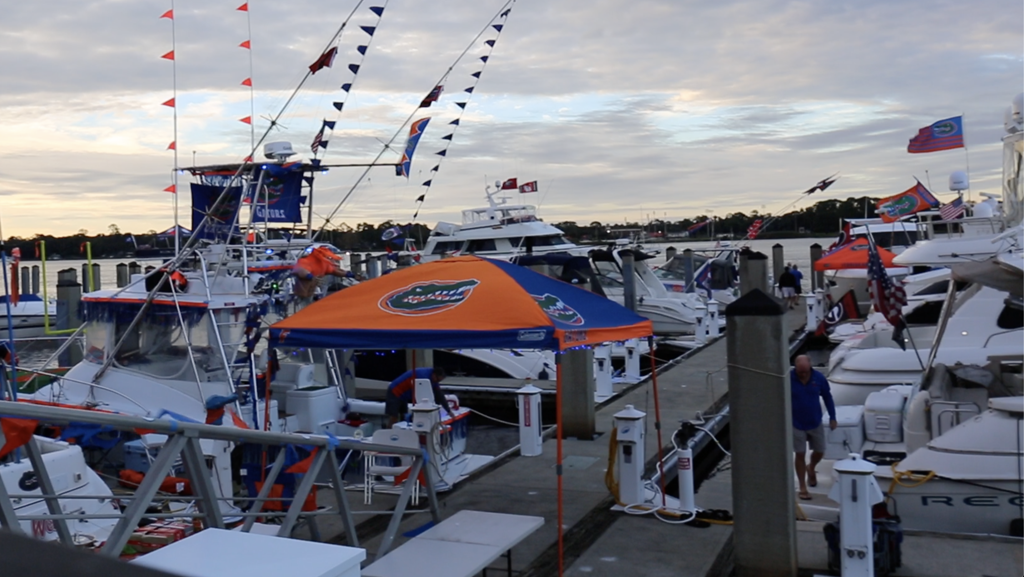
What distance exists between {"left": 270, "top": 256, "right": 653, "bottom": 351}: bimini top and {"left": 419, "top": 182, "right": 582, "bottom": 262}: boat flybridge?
17.5 meters

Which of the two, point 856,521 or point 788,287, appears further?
point 788,287

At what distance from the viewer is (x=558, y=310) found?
311 inches

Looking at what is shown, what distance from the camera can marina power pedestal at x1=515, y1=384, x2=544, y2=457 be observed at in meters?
10.9

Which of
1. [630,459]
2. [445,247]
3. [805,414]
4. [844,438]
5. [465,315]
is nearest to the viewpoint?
[465,315]

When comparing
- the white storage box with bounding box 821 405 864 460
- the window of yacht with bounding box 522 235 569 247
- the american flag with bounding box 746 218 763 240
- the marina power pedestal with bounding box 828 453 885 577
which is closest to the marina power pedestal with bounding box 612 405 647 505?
the marina power pedestal with bounding box 828 453 885 577

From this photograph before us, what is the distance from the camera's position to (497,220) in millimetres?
27594

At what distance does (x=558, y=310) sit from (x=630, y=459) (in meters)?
1.87

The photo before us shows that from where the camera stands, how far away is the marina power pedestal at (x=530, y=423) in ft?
35.7

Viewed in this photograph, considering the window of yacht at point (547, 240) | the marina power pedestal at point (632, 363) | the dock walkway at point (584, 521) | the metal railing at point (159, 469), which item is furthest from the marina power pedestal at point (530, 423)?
the window of yacht at point (547, 240)

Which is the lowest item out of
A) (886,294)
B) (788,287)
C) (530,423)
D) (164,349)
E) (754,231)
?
(530,423)

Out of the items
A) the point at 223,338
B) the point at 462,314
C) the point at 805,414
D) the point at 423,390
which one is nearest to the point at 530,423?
the point at 423,390

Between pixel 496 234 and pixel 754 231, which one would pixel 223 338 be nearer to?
pixel 496 234

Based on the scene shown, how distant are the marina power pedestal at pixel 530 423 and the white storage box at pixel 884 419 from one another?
12.7 ft

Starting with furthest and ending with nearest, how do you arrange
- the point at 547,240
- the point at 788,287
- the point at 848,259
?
the point at 547,240
the point at 788,287
the point at 848,259
